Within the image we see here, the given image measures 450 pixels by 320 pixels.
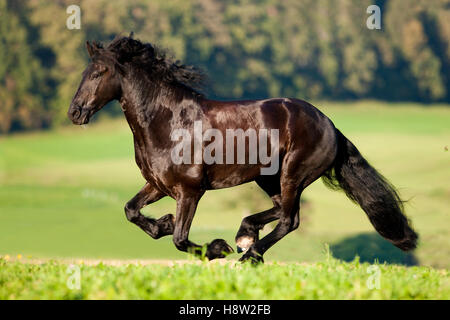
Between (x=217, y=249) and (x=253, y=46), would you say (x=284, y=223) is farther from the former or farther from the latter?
(x=253, y=46)

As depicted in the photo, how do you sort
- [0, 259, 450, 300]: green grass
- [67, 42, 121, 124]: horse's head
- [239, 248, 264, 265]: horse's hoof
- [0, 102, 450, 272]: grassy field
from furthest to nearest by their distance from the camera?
[0, 102, 450, 272]: grassy field → [239, 248, 264, 265]: horse's hoof → [67, 42, 121, 124]: horse's head → [0, 259, 450, 300]: green grass

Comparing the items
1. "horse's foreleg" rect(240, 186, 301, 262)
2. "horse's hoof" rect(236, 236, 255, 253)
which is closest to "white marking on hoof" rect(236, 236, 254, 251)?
"horse's hoof" rect(236, 236, 255, 253)

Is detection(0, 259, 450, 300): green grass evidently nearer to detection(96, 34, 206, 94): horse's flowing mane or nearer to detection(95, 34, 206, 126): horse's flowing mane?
detection(95, 34, 206, 126): horse's flowing mane

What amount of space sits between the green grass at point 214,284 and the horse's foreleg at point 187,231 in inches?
10.6

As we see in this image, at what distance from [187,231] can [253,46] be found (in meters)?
43.7

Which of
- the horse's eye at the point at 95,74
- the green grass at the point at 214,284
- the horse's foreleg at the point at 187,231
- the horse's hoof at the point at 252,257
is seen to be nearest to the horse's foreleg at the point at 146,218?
the horse's foreleg at the point at 187,231

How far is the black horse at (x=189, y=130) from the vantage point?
254 inches

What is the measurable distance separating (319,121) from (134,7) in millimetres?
39163

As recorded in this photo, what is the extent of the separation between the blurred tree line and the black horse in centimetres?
3318

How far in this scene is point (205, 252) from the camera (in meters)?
6.55

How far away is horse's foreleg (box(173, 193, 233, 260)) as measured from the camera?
6438 mm

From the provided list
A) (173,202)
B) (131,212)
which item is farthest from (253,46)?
(131,212)

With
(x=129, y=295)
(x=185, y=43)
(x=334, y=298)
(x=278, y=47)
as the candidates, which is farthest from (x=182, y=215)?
(x=278, y=47)
